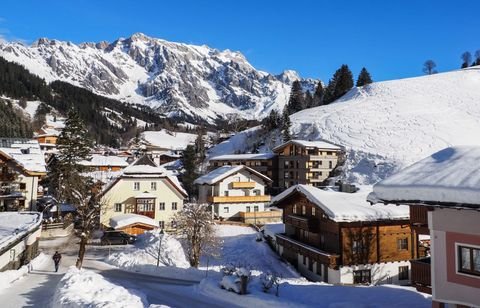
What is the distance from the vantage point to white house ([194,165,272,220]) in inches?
2408

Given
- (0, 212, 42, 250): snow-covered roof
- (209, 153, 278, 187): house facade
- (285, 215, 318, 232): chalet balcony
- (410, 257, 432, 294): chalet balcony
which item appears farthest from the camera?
(209, 153, 278, 187): house facade

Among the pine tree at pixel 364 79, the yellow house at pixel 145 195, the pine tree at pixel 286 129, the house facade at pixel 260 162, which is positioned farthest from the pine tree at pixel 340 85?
the yellow house at pixel 145 195

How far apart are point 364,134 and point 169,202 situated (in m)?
59.2

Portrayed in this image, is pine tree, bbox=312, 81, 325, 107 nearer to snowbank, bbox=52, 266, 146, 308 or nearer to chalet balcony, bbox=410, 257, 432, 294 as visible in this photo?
snowbank, bbox=52, 266, 146, 308

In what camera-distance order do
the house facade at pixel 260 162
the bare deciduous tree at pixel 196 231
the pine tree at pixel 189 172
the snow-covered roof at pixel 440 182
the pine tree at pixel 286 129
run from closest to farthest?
1. the snow-covered roof at pixel 440 182
2. the bare deciduous tree at pixel 196 231
3. the pine tree at pixel 189 172
4. the house facade at pixel 260 162
5. the pine tree at pixel 286 129

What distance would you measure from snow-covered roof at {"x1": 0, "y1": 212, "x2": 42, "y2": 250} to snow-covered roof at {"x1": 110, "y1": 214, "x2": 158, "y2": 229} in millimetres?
10257

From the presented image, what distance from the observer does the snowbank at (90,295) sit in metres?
16.1

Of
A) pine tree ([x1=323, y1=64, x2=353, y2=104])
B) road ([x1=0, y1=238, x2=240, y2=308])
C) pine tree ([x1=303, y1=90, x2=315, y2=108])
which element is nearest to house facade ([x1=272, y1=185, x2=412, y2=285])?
road ([x1=0, y1=238, x2=240, y2=308])

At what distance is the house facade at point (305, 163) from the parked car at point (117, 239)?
4660cm

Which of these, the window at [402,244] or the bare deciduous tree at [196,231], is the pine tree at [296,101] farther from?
the window at [402,244]

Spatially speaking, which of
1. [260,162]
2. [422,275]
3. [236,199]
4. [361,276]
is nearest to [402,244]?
[361,276]

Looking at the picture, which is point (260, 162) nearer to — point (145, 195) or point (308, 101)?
point (145, 195)

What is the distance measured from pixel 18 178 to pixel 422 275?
2021 inches

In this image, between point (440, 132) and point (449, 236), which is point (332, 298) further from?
point (440, 132)
